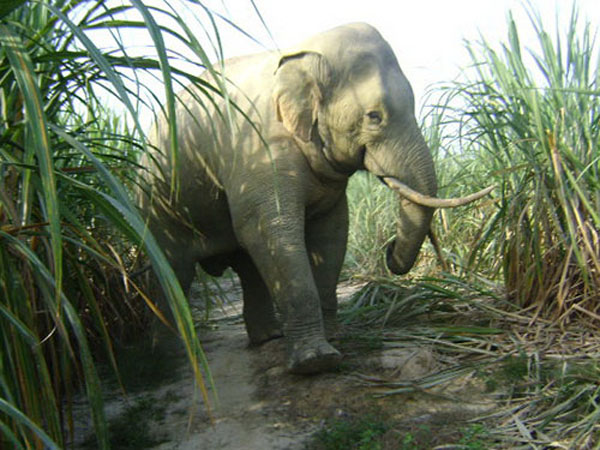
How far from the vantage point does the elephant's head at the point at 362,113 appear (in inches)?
151

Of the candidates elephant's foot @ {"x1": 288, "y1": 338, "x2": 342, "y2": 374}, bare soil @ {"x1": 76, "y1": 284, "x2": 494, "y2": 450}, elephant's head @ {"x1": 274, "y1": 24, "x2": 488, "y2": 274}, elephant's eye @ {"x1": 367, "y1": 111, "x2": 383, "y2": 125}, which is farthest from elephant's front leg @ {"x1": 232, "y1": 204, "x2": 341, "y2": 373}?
elephant's eye @ {"x1": 367, "y1": 111, "x2": 383, "y2": 125}

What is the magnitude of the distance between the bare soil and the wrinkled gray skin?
201mm

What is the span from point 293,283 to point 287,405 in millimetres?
602

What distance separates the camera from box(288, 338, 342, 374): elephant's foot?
11.7 ft

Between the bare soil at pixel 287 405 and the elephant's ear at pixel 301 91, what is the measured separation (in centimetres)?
121

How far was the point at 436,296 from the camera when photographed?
4.39 meters

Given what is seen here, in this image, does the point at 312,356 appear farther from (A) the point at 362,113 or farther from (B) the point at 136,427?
(A) the point at 362,113

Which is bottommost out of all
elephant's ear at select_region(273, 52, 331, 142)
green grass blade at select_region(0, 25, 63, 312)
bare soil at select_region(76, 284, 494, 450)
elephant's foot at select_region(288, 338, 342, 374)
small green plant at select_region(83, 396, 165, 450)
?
bare soil at select_region(76, 284, 494, 450)

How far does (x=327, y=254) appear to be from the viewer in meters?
4.34

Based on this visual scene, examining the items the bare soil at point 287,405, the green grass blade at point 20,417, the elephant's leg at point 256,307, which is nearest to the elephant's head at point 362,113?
the bare soil at point 287,405

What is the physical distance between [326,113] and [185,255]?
1292 millimetres

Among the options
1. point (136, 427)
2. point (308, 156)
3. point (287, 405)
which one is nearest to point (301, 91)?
point (308, 156)

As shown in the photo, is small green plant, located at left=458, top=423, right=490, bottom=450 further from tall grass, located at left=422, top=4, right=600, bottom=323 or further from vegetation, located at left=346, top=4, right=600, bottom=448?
tall grass, located at left=422, top=4, right=600, bottom=323

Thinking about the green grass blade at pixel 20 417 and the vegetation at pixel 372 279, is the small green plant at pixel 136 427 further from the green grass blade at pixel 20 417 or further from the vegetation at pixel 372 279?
the green grass blade at pixel 20 417
